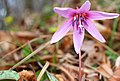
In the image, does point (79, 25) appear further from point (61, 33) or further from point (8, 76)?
point (8, 76)

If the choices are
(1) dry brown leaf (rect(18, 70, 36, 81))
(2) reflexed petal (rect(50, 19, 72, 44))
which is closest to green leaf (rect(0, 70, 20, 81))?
(1) dry brown leaf (rect(18, 70, 36, 81))

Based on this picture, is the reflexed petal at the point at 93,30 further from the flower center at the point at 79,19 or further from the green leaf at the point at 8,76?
the green leaf at the point at 8,76

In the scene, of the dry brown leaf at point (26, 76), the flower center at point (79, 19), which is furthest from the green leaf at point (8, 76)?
the flower center at point (79, 19)

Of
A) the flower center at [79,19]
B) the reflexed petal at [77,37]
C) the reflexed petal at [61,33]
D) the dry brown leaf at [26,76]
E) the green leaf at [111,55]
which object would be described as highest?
the flower center at [79,19]

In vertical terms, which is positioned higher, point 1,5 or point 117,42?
point 1,5

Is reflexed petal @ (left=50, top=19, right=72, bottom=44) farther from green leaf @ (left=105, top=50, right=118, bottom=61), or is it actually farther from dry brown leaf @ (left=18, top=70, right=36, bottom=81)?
green leaf @ (left=105, top=50, right=118, bottom=61)

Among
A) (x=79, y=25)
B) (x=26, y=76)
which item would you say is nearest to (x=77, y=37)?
(x=79, y=25)

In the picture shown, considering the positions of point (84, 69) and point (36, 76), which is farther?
point (84, 69)

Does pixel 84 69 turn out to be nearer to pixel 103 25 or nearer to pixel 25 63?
pixel 25 63

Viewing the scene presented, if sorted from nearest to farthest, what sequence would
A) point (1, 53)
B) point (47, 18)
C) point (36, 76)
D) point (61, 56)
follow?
1. point (36, 76)
2. point (61, 56)
3. point (1, 53)
4. point (47, 18)

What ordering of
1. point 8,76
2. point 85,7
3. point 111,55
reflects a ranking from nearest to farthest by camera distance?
point 85,7 < point 8,76 < point 111,55

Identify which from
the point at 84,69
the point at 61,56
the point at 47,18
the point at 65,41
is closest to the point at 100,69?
the point at 84,69
